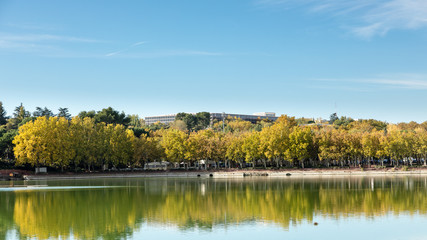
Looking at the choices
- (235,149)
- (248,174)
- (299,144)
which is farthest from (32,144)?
(299,144)

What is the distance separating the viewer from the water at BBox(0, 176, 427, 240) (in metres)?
24.6

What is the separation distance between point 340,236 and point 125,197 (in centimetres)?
2452

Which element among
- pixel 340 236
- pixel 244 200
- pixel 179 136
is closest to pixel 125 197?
pixel 244 200

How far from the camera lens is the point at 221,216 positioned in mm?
30344

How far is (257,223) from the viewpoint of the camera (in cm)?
2753

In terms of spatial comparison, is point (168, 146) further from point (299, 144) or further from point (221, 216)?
point (221, 216)

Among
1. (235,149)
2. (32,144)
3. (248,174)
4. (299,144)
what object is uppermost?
(32,144)

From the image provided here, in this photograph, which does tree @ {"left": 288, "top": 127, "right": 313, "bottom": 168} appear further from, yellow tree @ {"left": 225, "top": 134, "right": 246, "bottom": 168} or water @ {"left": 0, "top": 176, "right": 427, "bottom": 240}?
water @ {"left": 0, "top": 176, "right": 427, "bottom": 240}

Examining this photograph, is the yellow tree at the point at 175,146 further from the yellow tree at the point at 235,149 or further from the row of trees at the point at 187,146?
the yellow tree at the point at 235,149

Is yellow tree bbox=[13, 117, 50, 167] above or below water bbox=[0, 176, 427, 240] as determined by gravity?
above

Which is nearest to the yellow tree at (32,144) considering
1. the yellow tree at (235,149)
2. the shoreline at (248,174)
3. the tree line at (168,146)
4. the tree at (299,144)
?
the tree line at (168,146)

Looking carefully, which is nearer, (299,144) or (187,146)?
(299,144)

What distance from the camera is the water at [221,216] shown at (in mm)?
24641

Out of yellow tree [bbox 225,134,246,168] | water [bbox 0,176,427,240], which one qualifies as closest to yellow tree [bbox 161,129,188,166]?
yellow tree [bbox 225,134,246,168]
